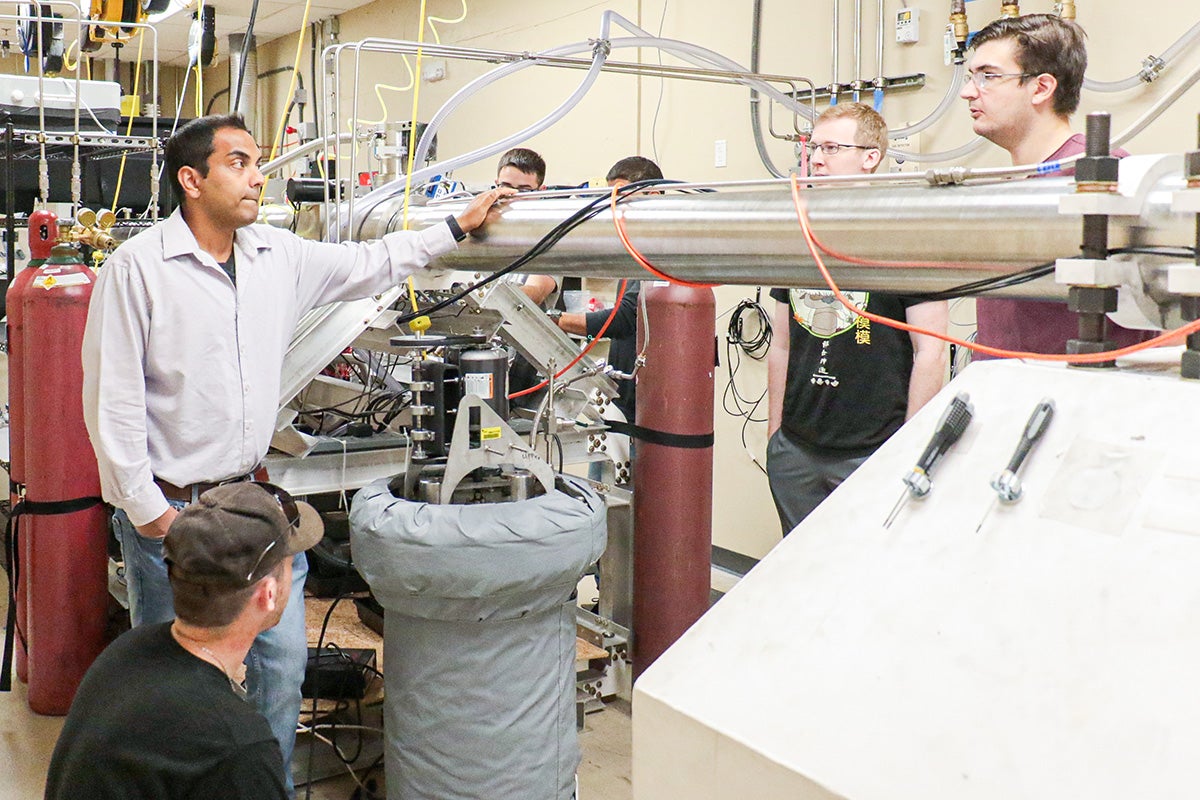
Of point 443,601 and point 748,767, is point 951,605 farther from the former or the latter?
point 443,601

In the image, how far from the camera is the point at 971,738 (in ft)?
2.59

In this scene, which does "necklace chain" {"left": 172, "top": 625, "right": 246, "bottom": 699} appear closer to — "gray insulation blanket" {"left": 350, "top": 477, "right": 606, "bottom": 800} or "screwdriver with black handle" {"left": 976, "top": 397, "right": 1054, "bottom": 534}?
"gray insulation blanket" {"left": 350, "top": 477, "right": 606, "bottom": 800}

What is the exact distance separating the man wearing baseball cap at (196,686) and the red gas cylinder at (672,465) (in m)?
1.42

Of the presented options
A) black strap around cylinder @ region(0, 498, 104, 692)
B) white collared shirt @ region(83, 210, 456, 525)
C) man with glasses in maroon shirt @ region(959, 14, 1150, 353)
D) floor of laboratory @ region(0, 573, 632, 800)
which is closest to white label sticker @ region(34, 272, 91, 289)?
black strap around cylinder @ region(0, 498, 104, 692)

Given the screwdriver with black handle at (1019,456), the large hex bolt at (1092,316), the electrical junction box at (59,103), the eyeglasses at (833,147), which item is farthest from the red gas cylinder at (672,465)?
the electrical junction box at (59,103)

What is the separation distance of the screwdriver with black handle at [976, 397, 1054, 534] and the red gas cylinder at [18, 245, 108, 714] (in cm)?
246

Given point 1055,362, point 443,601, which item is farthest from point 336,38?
point 1055,362

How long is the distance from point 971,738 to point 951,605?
122 mm

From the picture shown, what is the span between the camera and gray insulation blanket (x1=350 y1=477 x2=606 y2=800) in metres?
1.92

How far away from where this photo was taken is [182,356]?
2002 millimetres

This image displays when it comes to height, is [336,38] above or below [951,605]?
above

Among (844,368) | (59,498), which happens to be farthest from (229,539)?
(59,498)

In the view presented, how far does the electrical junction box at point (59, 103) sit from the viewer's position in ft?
11.9

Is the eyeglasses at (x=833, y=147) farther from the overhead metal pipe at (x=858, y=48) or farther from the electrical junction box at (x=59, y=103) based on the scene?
the electrical junction box at (x=59, y=103)
